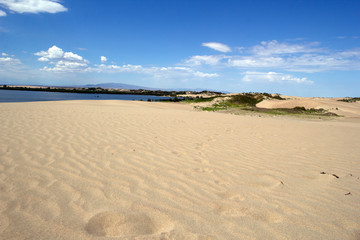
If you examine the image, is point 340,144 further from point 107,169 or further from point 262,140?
point 107,169

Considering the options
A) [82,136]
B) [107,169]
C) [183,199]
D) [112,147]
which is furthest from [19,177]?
[82,136]

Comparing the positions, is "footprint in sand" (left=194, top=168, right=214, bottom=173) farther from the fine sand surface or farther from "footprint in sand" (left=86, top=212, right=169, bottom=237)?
"footprint in sand" (left=86, top=212, right=169, bottom=237)

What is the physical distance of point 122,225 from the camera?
2.22 m

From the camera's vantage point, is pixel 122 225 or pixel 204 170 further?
pixel 204 170

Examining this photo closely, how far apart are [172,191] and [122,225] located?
93 centimetres

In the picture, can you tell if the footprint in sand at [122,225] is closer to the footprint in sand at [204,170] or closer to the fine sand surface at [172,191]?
the fine sand surface at [172,191]

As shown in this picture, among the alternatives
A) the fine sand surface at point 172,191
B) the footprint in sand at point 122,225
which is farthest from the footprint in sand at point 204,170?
the footprint in sand at point 122,225

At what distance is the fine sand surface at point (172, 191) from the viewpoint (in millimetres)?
2182

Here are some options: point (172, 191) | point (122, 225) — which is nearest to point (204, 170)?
point (172, 191)

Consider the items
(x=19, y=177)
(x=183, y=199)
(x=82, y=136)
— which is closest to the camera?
(x=183, y=199)

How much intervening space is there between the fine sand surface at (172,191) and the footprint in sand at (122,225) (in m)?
0.01

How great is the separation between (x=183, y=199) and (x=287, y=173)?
2.20m

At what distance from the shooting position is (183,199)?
2793 mm

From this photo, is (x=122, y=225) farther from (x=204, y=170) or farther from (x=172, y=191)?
(x=204, y=170)
